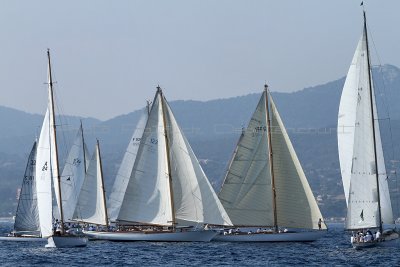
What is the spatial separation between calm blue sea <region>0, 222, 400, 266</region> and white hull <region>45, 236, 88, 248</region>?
0.63 m

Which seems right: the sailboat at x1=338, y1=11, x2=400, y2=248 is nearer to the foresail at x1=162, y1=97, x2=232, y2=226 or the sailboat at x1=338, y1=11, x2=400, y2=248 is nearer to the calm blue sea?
the calm blue sea

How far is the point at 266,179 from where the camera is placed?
9162 cm

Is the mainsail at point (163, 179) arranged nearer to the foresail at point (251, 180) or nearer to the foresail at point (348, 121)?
the foresail at point (251, 180)

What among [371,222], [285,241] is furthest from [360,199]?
[285,241]

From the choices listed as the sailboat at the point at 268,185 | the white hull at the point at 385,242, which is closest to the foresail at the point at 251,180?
the sailboat at the point at 268,185

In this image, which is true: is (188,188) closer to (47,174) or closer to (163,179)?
(163,179)

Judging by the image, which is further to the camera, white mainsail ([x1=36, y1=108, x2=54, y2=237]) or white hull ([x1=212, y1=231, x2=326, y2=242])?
white hull ([x1=212, y1=231, x2=326, y2=242])

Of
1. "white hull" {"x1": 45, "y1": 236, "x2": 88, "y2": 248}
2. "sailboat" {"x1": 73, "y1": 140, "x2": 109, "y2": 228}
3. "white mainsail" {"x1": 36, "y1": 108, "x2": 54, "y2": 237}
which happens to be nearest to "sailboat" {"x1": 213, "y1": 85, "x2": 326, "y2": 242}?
"white hull" {"x1": 45, "y1": 236, "x2": 88, "y2": 248}

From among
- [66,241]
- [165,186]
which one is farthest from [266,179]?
[66,241]

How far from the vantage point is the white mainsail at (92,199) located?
10281 centimetres

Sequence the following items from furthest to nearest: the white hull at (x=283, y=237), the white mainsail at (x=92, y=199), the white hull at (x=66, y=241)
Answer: the white mainsail at (x=92, y=199) < the white hull at (x=283, y=237) < the white hull at (x=66, y=241)

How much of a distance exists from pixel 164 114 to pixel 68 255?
14746 millimetres

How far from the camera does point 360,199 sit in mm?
80375

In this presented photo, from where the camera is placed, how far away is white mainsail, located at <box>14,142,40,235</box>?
99.5 meters
